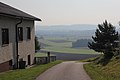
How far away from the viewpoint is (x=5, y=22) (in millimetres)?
22031

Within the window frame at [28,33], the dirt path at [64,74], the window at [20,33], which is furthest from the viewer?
the window frame at [28,33]

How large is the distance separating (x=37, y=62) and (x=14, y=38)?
9.52m

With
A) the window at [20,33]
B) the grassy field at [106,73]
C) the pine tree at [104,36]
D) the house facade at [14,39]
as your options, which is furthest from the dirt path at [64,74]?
the pine tree at [104,36]

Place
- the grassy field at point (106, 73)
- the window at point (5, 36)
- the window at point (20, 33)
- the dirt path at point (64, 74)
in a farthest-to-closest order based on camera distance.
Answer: the window at point (20, 33), the window at point (5, 36), the dirt path at point (64, 74), the grassy field at point (106, 73)

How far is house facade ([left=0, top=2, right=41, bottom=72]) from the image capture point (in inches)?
856

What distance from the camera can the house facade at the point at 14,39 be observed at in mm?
21734

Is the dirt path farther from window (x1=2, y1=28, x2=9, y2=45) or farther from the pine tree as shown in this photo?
the pine tree

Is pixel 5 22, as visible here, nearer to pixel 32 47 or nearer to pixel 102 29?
pixel 32 47

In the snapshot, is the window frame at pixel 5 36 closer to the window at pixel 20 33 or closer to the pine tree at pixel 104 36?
the window at pixel 20 33

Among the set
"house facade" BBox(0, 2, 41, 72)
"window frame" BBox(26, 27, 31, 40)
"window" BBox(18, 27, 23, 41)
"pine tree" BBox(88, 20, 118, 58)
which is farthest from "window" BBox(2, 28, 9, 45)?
"pine tree" BBox(88, 20, 118, 58)

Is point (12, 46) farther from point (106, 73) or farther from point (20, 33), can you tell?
point (106, 73)

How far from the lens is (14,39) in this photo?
2486 cm

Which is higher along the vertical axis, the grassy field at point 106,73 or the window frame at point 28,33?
the window frame at point 28,33

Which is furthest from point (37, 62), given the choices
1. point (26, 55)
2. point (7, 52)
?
point (7, 52)
